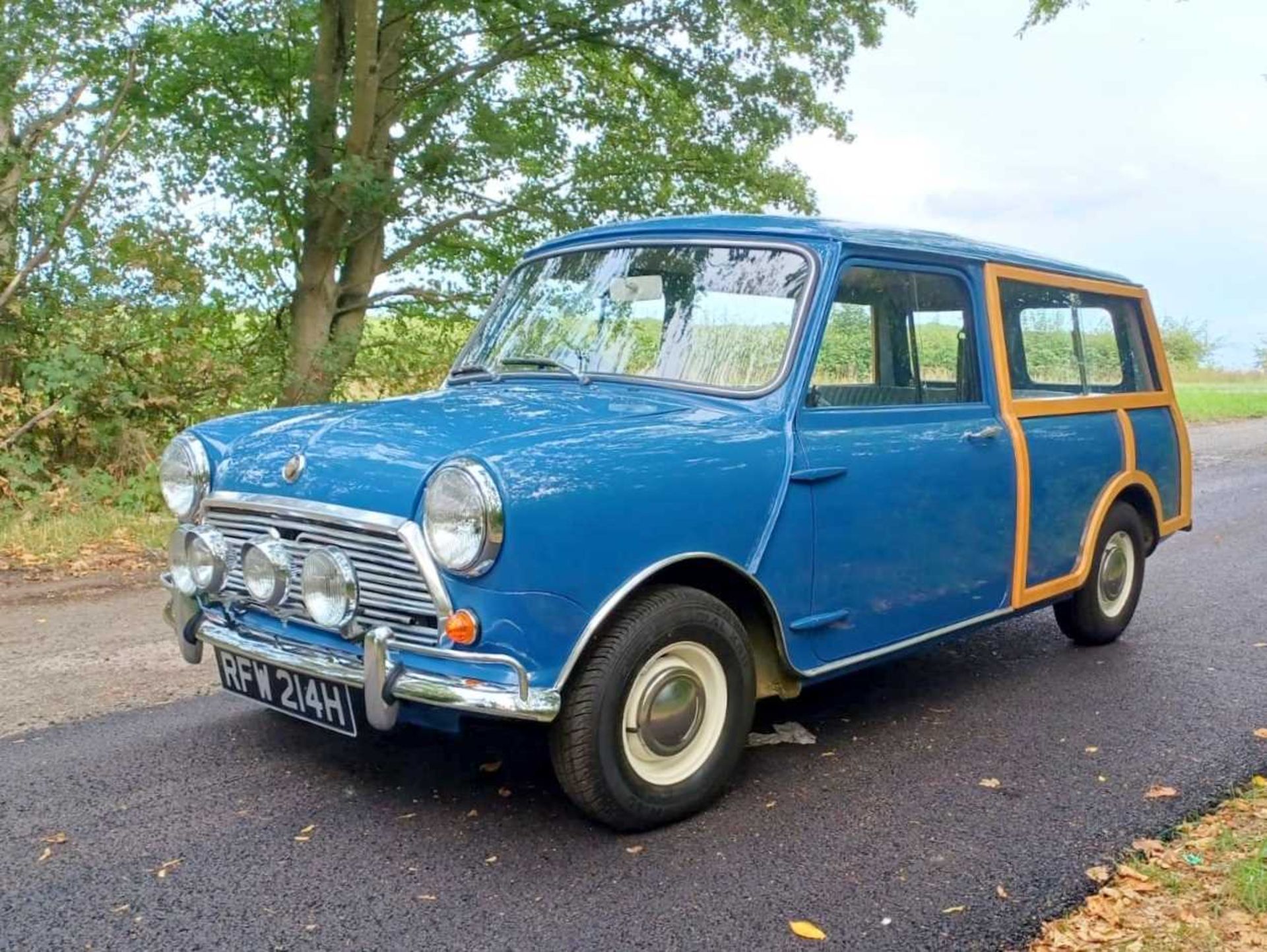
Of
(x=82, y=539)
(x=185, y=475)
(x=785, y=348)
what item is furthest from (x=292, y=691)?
(x=82, y=539)

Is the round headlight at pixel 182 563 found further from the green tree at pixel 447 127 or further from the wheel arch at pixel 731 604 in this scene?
the green tree at pixel 447 127

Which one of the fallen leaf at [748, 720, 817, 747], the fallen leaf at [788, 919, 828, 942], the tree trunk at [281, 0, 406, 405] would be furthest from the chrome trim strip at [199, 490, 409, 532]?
the tree trunk at [281, 0, 406, 405]

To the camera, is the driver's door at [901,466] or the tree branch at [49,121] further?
the tree branch at [49,121]

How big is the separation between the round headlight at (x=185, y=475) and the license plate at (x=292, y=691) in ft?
1.62

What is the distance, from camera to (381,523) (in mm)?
2934

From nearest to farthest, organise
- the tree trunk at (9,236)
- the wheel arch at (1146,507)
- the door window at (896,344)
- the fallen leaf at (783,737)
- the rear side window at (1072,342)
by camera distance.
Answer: the door window at (896,344), the fallen leaf at (783,737), the rear side window at (1072,342), the wheel arch at (1146,507), the tree trunk at (9,236)

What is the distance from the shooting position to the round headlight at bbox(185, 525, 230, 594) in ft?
Result: 11.1

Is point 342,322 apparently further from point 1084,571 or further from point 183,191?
point 1084,571

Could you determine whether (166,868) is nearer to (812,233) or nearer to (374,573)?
(374,573)

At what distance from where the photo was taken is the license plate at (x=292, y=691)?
311cm

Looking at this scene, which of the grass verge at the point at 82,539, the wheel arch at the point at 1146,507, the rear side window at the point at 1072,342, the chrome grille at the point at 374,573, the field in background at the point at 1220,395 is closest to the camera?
the chrome grille at the point at 374,573

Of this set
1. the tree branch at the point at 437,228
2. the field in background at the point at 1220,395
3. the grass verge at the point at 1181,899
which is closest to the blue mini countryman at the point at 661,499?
the grass verge at the point at 1181,899

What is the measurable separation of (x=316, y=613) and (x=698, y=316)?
163cm

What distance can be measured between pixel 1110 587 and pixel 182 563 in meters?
4.08
